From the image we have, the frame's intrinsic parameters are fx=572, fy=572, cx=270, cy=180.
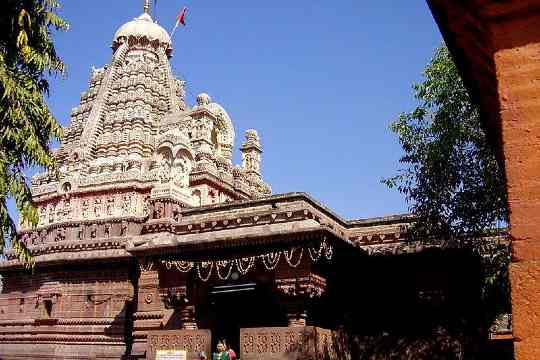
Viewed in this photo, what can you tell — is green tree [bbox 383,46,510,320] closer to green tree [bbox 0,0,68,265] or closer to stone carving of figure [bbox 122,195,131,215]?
green tree [bbox 0,0,68,265]

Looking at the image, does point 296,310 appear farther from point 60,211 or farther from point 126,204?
point 60,211

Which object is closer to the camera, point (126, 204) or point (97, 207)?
point (126, 204)

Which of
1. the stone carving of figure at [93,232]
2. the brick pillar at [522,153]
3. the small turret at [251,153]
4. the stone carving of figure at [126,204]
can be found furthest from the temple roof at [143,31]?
the brick pillar at [522,153]

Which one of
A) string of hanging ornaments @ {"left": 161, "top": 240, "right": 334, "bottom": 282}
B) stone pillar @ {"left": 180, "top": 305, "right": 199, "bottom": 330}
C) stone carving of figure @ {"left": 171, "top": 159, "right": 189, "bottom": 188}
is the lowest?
stone pillar @ {"left": 180, "top": 305, "right": 199, "bottom": 330}

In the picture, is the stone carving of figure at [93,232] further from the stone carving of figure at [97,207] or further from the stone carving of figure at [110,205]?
the stone carving of figure at [97,207]

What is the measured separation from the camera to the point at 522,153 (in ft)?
11.4

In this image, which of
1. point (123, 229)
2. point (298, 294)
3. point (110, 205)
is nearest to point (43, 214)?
point (110, 205)

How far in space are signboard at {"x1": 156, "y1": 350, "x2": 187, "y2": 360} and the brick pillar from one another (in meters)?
12.2

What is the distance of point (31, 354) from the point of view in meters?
23.0

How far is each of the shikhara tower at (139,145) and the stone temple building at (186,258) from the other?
10 cm

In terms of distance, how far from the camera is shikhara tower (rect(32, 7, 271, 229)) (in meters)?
30.5

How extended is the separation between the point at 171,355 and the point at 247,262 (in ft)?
10.1

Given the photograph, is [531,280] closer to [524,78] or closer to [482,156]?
[524,78]

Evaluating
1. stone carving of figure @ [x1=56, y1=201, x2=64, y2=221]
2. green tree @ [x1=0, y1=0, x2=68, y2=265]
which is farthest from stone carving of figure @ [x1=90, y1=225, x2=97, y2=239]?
green tree @ [x1=0, y1=0, x2=68, y2=265]
